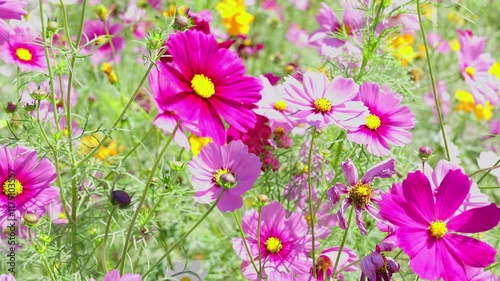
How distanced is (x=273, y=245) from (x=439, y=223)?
0.92 feet

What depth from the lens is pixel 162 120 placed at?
0.85m

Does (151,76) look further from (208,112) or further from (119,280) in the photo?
(119,280)

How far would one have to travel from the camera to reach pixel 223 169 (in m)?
0.94

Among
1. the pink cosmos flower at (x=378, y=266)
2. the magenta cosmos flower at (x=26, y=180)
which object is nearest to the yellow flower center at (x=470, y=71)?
the pink cosmos flower at (x=378, y=266)

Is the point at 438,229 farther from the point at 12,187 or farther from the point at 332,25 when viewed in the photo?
the point at 332,25

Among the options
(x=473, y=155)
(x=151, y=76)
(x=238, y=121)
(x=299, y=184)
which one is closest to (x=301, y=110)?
(x=238, y=121)

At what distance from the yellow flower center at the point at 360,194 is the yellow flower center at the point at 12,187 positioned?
18.2 inches

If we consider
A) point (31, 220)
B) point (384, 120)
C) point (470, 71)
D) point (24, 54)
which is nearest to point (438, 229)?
point (384, 120)

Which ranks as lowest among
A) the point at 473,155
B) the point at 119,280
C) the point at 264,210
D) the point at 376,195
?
the point at 119,280

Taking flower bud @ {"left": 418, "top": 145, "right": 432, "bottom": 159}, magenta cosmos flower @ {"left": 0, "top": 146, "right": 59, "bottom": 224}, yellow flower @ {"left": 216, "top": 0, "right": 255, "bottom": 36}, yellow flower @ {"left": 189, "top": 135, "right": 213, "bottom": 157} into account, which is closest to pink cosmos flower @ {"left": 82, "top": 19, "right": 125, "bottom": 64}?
yellow flower @ {"left": 216, "top": 0, "right": 255, "bottom": 36}

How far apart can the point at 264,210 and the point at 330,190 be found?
187 mm

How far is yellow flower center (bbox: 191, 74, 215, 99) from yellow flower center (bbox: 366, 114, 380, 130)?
24 cm

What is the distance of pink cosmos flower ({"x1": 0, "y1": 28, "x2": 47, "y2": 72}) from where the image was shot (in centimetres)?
106

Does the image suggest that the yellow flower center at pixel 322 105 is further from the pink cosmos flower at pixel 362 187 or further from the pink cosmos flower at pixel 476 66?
the pink cosmos flower at pixel 476 66
